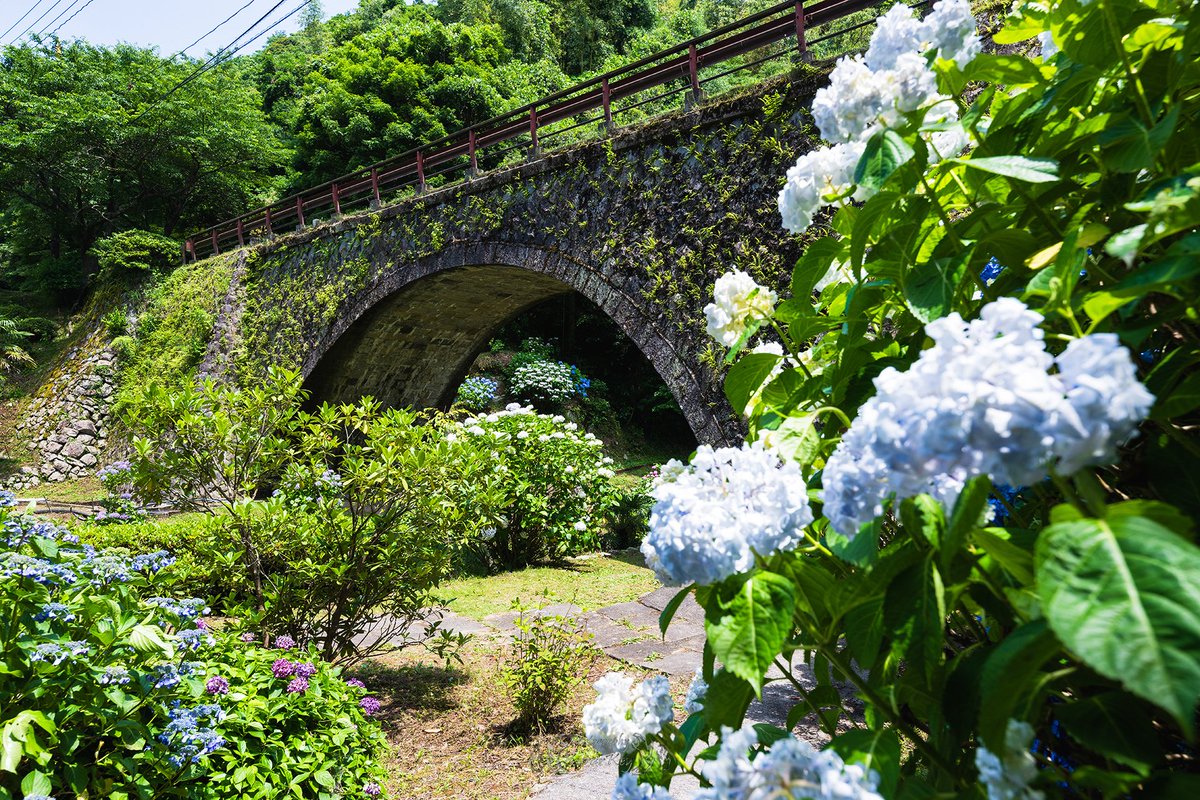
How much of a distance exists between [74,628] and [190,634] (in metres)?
0.28

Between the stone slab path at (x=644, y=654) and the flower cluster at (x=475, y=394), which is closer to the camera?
the stone slab path at (x=644, y=654)

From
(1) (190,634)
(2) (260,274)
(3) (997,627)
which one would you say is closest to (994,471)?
(3) (997,627)

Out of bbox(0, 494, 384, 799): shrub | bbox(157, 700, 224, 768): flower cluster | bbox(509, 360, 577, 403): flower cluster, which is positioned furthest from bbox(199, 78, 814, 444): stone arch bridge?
bbox(157, 700, 224, 768): flower cluster

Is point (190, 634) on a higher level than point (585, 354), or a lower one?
lower

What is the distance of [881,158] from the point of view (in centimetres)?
90

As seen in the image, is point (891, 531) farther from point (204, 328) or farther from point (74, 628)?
point (204, 328)

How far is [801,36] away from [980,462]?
604 centimetres

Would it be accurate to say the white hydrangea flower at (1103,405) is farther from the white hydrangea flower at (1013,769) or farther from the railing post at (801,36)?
the railing post at (801,36)

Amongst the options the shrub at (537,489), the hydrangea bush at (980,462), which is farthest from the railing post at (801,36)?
the hydrangea bush at (980,462)

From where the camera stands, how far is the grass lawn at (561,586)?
5826mm

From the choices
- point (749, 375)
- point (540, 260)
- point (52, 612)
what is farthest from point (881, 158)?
point (540, 260)

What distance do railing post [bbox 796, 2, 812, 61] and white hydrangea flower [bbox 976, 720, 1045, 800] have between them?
592 cm

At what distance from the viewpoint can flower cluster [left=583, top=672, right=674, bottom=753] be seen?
3.36 ft

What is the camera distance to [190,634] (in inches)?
80.5
